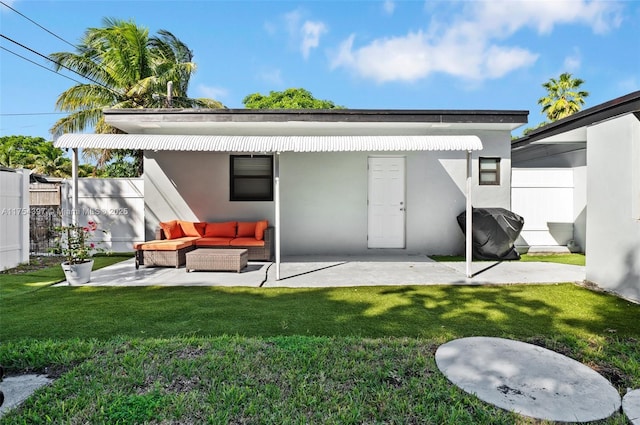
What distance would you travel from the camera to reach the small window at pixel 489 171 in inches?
374

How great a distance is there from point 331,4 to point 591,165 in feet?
25.2

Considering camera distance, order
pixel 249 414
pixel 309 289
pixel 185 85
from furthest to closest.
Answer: pixel 185 85 < pixel 309 289 < pixel 249 414

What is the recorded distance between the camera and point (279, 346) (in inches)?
137

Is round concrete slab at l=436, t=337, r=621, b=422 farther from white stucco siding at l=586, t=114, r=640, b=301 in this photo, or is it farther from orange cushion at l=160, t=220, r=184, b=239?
orange cushion at l=160, t=220, r=184, b=239

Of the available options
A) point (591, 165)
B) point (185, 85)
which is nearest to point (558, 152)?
point (591, 165)

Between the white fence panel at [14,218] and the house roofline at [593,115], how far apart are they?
11.9m

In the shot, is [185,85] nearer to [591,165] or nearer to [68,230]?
[68,230]

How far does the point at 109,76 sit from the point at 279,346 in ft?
53.4

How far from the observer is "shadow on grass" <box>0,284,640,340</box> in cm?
407

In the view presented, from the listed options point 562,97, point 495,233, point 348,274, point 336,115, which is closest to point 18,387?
point 348,274

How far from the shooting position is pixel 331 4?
9.80 meters

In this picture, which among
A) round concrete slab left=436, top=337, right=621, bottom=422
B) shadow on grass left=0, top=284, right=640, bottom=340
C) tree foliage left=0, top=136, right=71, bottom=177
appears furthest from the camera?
tree foliage left=0, top=136, right=71, bottom=177

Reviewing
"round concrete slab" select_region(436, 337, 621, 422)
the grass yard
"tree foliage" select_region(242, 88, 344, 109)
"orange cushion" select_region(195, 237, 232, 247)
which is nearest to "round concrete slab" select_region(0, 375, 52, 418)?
the grass yard

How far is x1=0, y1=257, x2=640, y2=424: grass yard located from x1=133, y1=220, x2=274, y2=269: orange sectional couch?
68.6 inches
